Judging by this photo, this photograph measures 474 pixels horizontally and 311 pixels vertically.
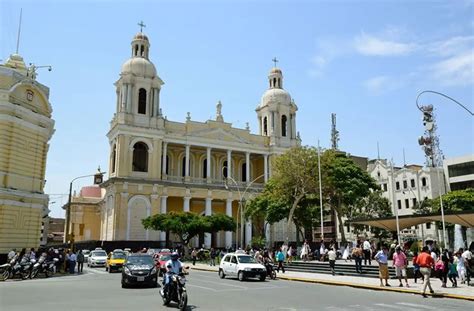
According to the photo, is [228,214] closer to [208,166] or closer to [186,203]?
[186,203]

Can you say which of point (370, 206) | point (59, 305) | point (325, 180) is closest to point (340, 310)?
point (59, 305)

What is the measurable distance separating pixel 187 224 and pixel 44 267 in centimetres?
1894

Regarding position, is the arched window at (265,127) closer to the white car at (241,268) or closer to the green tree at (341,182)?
the green tree at (341,182)

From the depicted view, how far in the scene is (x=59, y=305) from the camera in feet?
43.9

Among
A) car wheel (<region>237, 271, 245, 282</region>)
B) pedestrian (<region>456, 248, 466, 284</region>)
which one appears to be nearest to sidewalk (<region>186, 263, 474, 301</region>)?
pedestrian (<region>456, 248, 466, 284</region>)

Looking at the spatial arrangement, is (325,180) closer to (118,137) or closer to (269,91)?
(118,137)

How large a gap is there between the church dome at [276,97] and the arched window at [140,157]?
850 inches

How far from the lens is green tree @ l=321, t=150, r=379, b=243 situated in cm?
4097

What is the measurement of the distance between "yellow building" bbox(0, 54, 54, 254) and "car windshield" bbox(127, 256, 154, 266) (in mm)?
11318

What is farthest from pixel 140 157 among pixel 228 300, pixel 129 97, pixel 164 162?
pixel 228 300

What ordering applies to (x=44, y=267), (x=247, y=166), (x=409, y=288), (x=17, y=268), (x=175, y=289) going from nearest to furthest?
1. (x=175, y=289)
2. (x=409, y=288)
3. (x=17, y=268)
4. (x=44, y=267)
5. (x=247, y=166)

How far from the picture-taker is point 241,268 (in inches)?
886

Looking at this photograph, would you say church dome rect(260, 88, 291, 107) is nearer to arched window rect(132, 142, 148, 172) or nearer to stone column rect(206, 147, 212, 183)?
stone column rect(206, 147, 212, 183)

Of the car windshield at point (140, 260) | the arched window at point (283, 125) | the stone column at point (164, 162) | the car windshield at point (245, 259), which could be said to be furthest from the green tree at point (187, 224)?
the arched window at point (283, 125)
